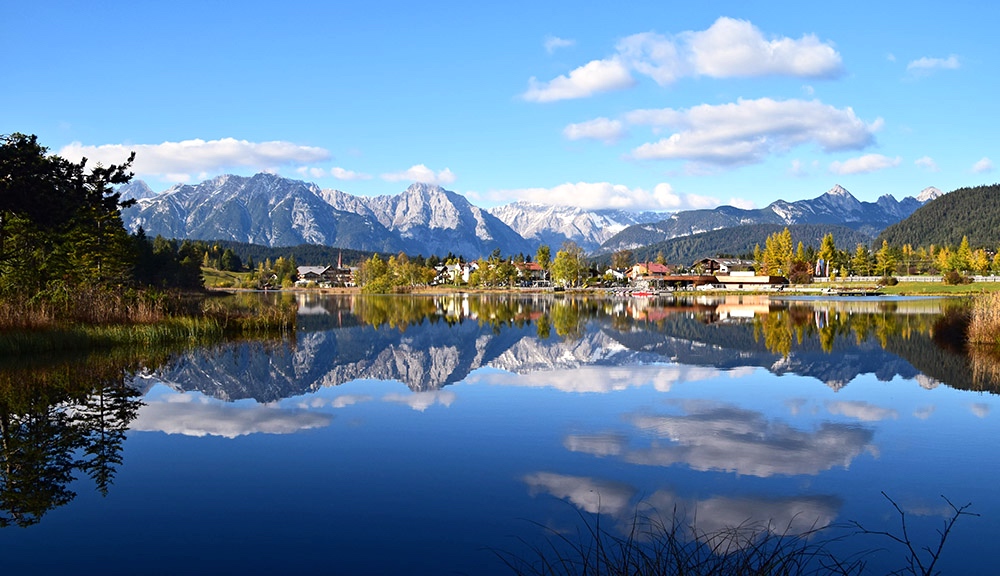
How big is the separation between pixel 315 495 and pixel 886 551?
248 inches

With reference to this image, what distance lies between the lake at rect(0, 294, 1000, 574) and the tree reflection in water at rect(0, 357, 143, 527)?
57 mm

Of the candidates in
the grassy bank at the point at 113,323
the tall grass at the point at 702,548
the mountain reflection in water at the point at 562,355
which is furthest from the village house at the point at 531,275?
the tall grass at the point at 702,548

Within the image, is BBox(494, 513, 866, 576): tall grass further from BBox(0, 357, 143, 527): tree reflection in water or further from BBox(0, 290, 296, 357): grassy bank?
BBox(0, 290, 296, 357): grassy bank

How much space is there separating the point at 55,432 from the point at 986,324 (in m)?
28.1

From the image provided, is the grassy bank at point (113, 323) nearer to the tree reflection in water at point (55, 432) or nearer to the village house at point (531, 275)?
the tree reflection in water at point (55, 432)

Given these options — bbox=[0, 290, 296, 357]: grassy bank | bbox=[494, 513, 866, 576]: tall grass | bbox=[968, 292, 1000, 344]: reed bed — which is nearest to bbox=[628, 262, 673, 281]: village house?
bbox=[968, 292, 1000, 344]: reed bed

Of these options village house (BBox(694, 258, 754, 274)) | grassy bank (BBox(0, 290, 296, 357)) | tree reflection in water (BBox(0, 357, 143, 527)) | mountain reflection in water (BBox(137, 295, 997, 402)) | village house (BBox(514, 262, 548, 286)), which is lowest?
mountain reflection in water (BBox(137, 295, 997, 402))

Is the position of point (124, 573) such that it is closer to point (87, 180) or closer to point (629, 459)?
→ point (629, 459)

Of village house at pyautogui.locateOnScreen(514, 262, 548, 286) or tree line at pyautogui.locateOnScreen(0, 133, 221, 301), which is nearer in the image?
tree line at pyautogui.locateOnScreen(0, 133, 221, 301)

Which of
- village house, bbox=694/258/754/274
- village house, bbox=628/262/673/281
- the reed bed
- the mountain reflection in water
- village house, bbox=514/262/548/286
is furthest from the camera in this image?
village house, bbox=694/258/754/274

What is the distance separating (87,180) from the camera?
26906 millimetres

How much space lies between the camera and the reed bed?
24.4 meters

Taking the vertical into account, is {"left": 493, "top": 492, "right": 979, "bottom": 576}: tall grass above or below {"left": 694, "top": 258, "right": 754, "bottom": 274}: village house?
below

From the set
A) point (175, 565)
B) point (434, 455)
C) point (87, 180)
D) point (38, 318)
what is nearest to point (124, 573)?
point (175, 565)
